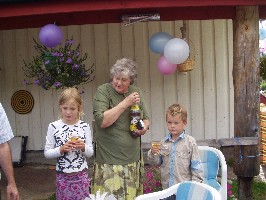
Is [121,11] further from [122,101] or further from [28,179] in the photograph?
[28,179]

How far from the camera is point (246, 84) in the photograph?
15.8 ft

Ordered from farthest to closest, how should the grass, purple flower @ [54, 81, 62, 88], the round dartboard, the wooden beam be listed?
the round dartboard
purple flower @ [54, 81, 62, 88]
the grass
the wooden beam

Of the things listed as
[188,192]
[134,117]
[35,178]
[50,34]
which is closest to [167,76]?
[35,178]

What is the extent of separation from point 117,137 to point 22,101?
4124mm

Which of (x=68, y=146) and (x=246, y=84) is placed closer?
(x=68, y=146)

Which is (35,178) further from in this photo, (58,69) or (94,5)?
(94,5)

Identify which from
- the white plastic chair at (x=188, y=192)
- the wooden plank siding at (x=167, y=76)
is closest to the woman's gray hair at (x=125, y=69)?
the white plastic chair at (x=188, y=192)

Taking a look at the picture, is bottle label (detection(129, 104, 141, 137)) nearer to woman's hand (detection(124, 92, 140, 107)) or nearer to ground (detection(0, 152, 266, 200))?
woman's hand (detection(124, 92, 140, 107))

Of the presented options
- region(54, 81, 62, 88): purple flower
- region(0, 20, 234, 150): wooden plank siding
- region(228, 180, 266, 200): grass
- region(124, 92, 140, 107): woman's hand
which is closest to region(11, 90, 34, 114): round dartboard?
region(0, 20, 234, 150): wooden plank siding

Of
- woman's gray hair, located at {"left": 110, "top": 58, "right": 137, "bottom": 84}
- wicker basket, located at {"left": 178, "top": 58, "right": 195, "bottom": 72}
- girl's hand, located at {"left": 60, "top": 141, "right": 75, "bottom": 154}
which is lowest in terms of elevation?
girl's hand, located at {"left": 60, "top": 141, "right": 75, "bottom": 154}

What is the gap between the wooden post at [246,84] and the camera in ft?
15.6

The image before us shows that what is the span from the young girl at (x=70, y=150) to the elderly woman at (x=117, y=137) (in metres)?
0.13

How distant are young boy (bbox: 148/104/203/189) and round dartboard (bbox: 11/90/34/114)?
4242 millimetres

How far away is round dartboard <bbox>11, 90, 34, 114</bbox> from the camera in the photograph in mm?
7395
